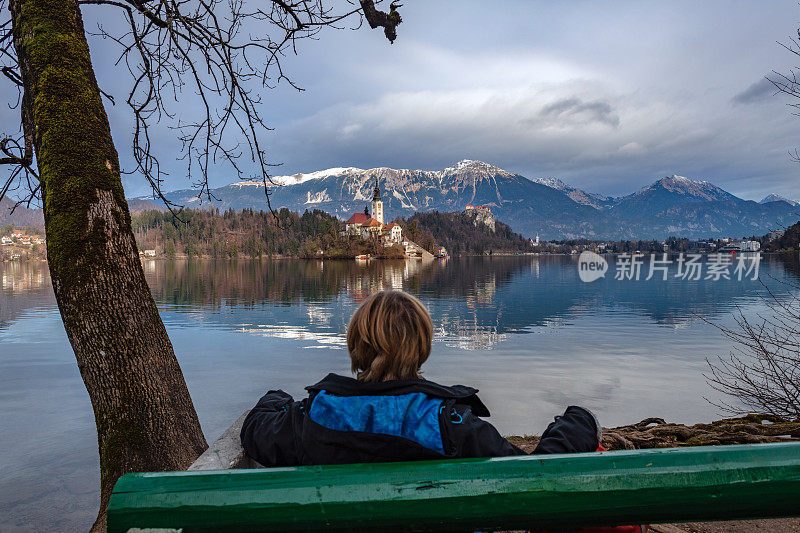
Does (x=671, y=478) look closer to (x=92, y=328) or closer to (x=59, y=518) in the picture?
(x=92, y=328)

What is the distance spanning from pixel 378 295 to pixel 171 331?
23.7m

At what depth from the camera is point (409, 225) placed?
573 feet

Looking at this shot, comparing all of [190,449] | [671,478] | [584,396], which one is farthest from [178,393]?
[584,396]

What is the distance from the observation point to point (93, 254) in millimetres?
3555

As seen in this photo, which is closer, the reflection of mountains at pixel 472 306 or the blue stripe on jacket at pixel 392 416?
the blue stripe on jacket at pixel 392 416

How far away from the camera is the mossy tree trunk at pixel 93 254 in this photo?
3.54 m

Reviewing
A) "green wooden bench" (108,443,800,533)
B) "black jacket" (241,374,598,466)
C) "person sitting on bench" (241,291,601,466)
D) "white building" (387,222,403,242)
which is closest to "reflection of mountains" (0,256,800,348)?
"person sitting on bench" (241,291,601,466)

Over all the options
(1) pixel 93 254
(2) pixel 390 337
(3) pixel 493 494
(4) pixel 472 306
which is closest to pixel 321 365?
(1) pixel 93 254

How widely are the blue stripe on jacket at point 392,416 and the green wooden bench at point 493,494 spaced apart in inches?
20.1

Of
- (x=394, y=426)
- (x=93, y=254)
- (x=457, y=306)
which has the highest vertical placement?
(x=93, y=254)

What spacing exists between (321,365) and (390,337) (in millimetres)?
15000

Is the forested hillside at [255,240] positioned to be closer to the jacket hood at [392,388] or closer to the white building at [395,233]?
the white building at [395,233]

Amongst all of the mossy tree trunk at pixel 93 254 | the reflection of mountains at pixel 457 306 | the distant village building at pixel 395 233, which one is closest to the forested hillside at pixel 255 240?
the distant village building at pixel 395 233

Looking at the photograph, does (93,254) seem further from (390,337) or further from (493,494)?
(493,494)
